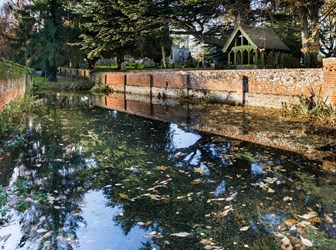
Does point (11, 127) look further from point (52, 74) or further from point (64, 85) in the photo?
point (52, 74)

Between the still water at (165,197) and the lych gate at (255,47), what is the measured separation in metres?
17.1

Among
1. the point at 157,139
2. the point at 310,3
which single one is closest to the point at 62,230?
the point at 157,139

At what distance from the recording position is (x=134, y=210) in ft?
16.1

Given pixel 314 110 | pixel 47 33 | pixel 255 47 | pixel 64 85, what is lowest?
pixel 314 110

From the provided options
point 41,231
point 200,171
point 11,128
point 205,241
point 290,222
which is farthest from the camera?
point 11,128

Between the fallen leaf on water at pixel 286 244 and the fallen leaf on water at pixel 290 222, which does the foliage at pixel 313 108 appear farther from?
the fallen leaf on water at pixel 286 244

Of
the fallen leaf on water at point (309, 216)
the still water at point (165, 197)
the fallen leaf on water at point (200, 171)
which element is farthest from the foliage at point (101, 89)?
the fallen leaf on water at point (309, 216)

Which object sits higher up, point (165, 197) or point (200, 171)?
point (200, 171)

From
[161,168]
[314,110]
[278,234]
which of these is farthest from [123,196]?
[314,110]

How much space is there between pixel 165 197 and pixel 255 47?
21.5 metres

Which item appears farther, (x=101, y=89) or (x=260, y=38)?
(x=101, y=89)

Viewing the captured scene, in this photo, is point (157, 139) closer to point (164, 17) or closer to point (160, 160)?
point (160, 160)

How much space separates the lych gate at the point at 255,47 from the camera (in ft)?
81.1

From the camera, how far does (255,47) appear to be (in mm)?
24734
